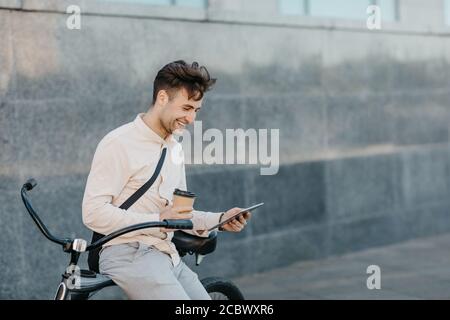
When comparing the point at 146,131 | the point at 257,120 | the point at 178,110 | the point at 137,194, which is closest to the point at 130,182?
the point at 137,194

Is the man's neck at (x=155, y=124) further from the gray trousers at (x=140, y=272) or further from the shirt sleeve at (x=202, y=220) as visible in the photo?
the gray trousers at (x=140, y=272)

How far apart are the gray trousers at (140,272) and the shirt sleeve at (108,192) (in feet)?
0.44

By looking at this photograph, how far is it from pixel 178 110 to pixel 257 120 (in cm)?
501

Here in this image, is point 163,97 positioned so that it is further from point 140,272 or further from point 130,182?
point 140,272

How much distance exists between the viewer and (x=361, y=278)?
842 cm

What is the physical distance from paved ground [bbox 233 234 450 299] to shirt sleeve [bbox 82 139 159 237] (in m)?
4.33

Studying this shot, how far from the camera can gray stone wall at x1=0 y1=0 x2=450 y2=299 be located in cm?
688

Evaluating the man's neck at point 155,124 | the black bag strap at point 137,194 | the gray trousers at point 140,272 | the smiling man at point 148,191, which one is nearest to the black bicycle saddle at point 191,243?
the smiling man at point 148,191

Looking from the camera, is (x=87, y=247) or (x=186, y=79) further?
(x=186, y=79)

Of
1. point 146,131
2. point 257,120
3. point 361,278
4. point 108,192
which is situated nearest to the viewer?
point 108,192

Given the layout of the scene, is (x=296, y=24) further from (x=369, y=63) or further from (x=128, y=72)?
(x=128, y=72)

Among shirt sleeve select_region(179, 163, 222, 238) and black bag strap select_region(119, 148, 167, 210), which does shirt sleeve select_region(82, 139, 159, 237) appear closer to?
black bag strap select_region(119, 148, 167, 210)
